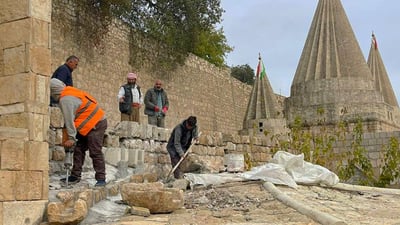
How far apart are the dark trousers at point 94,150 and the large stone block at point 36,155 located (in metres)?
1.18

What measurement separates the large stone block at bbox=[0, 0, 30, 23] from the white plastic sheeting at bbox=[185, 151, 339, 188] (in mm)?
3644

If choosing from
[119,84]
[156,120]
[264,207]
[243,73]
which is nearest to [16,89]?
[264,207]

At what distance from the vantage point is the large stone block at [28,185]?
4.57 m

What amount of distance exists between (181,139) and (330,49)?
15424mm

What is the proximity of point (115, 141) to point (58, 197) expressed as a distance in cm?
351

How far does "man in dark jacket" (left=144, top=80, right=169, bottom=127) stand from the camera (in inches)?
389

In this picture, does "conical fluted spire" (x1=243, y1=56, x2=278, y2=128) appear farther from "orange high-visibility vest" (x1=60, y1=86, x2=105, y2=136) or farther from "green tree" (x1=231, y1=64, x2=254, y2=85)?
"green tree" (x1=231, y1=64, x2=254, y2=85)

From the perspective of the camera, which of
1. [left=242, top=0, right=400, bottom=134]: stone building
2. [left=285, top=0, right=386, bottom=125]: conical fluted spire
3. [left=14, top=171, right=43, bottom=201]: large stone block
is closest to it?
[left=14, top=171, right=43, bottom=201]: large stone block

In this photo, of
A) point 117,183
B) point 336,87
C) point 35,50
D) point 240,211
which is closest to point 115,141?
point 117,183

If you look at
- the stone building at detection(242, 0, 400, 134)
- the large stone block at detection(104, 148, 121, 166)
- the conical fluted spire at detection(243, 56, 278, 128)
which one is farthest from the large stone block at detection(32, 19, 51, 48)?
the conical fluted spire at detection(243, 56, 278, 128)

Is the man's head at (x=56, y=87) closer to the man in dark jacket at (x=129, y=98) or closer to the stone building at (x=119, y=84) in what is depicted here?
the stone building at (x=119, y=84)

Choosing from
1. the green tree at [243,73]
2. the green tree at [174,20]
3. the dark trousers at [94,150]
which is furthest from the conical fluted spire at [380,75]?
the dark trousers at [94,150]

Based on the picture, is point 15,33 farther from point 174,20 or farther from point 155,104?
point 174,20

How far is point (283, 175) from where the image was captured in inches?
315
